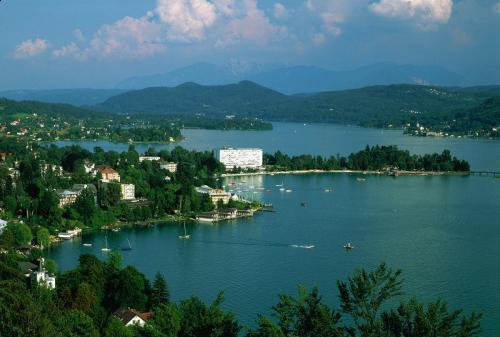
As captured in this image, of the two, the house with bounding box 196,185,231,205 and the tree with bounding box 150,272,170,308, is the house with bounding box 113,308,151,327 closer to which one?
the tree with bounding box 150,272,170,308

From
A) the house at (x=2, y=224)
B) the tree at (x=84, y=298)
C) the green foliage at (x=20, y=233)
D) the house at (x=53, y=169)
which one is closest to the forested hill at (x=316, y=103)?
the house at (x=53, y=169)

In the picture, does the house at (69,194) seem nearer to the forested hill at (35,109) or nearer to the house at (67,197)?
the house at (67,197)

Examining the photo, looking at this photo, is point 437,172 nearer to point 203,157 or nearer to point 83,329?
point 203,157

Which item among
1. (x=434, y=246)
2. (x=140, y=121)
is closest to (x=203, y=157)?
(x=434, y=246)

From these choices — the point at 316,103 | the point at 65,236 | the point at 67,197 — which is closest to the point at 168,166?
the point at 67,197

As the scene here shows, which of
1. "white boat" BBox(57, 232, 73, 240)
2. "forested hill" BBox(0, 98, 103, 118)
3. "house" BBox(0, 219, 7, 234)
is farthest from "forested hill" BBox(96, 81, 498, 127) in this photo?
"house" BBox(0, 219, 7, 234)

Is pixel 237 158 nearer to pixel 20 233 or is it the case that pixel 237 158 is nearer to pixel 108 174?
pixel 108 174
